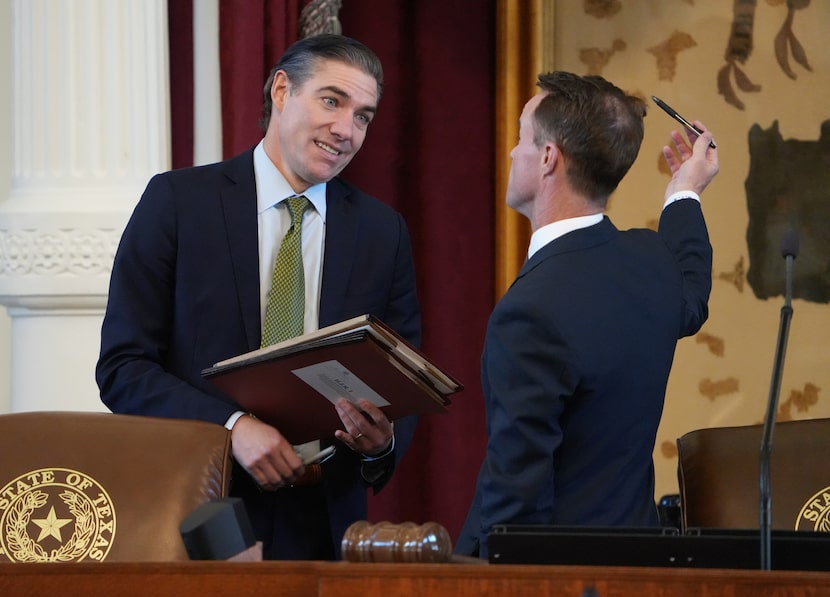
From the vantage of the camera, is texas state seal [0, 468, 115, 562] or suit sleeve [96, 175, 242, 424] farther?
suit sleeve [96, 175, 242, 424]

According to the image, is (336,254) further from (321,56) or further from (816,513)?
(816,513)

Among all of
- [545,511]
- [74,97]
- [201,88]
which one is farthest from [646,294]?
[201,88]

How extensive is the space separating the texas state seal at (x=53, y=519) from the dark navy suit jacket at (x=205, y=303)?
37 cm

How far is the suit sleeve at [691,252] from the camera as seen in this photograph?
2.29 m

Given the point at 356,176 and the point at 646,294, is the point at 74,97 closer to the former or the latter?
the point at 356,176

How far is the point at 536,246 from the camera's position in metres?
2.19

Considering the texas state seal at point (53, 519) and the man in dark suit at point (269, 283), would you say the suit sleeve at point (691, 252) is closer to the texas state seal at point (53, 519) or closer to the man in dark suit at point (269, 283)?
the man in dark suit at point (269, 283)

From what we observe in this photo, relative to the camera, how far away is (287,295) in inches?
104

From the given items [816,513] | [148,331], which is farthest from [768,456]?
[148,331]

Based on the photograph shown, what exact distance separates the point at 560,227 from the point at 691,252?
0.36 metres

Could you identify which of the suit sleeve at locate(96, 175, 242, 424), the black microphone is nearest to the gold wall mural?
the suit sleeve at locate(96, 175, 242, 424)

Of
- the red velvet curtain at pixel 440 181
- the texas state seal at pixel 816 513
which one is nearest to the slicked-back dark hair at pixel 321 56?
the red velvet curtain at pixel 440 181

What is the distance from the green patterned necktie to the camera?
2611 mm

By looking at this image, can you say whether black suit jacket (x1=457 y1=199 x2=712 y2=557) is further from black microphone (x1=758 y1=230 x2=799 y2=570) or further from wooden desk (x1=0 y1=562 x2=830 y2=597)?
wooden desk (x1=0 y1=562 x2=830 y2=597)
